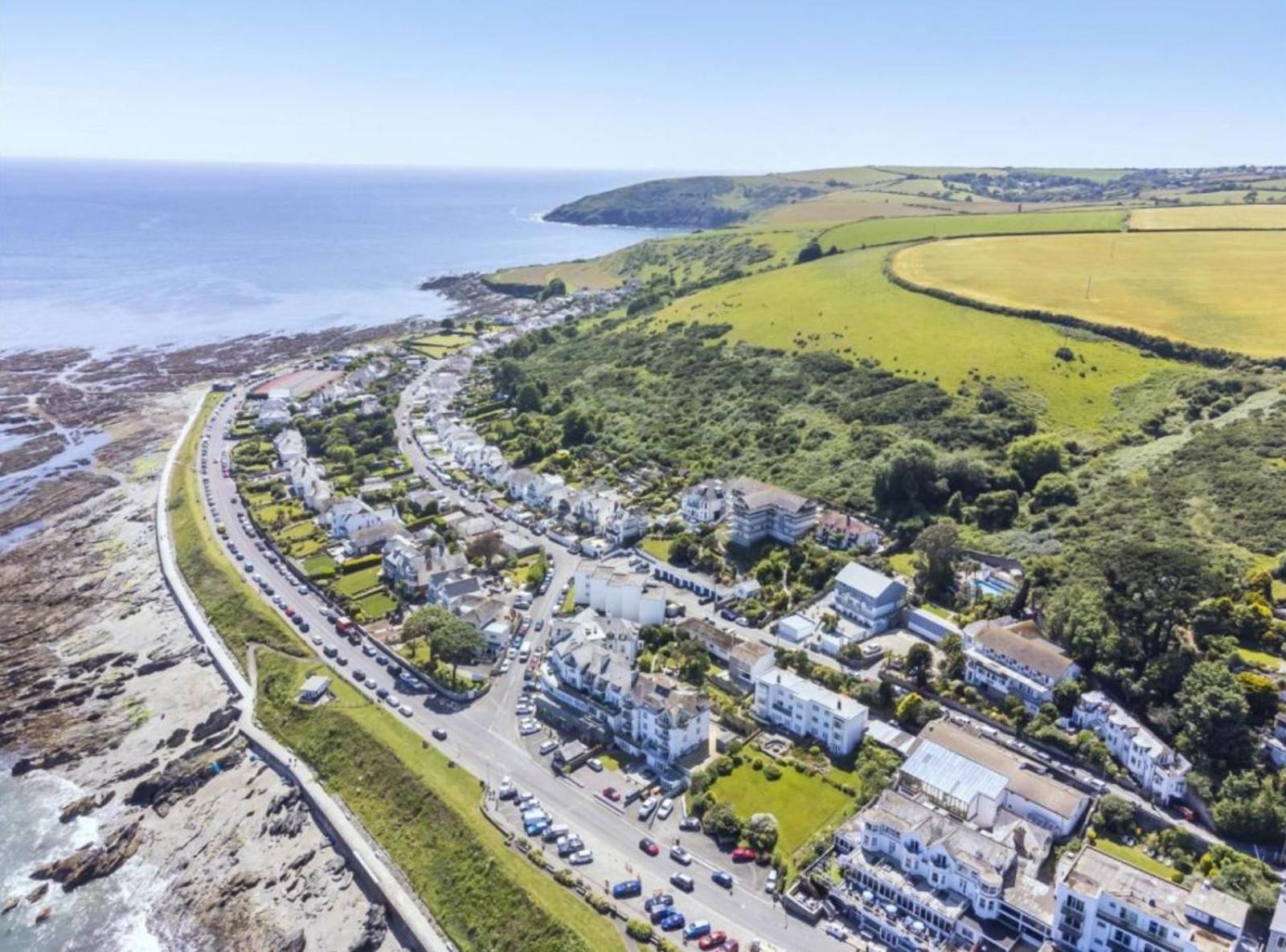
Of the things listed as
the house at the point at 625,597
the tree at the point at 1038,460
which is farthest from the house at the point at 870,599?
the tree at the point at 1038,460

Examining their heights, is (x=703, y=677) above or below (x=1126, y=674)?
below

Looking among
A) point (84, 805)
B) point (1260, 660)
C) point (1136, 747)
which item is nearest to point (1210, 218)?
point (1260, 660)

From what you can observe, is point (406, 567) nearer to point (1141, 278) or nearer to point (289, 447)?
point (289, 447)

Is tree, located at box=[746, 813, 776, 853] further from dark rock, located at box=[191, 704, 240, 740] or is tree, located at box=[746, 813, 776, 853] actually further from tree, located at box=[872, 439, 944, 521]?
tree, located at box=[872, 439, 944, 521]

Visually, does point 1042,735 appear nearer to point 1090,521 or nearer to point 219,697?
point 1090,521

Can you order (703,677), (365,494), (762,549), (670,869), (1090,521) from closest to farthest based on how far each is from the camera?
(670,869), (703,677), (1090,521), (762,549), (365,494)

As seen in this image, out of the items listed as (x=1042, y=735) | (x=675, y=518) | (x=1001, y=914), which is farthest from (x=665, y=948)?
(x=675, y=518)

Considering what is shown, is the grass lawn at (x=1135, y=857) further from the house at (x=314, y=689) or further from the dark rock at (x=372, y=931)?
the house at (x=314, y=689)
